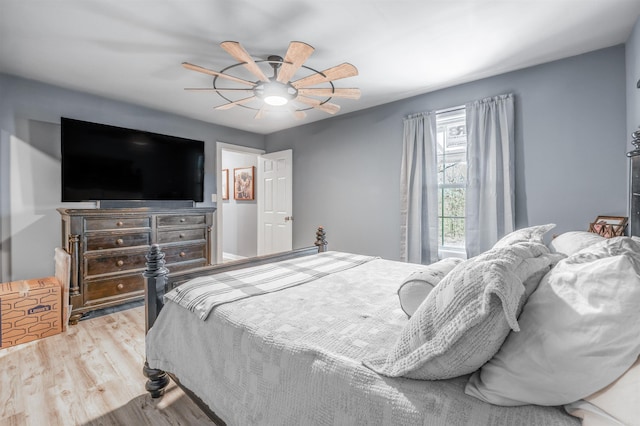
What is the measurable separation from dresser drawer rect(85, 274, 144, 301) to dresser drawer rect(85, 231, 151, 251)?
343 mm

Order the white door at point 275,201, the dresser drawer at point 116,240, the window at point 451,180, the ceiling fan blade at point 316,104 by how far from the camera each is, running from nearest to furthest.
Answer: the ceiling fan blade at point 316,104
the dresser drawer at point 116,240
the window at point 451,180
the white door at point 275,201

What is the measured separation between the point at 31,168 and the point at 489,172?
4626 millimetres

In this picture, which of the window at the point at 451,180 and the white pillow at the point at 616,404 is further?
the window at the point at 451,180

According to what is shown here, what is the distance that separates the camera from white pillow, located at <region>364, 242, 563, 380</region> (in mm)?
750

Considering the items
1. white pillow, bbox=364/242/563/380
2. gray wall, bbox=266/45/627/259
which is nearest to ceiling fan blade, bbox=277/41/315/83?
white pillow, bbox=364/242/563/380

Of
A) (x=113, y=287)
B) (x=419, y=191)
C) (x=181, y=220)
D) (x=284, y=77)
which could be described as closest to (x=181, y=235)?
(x=181, y=220)

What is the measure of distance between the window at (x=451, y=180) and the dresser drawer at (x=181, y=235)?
295cm

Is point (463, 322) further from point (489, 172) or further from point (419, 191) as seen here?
point (419, 191)

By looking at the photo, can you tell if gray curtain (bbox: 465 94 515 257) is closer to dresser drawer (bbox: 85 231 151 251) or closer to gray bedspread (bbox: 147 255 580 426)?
gray bedspread (bbox: 147 255 580 426)

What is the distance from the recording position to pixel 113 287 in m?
3.20

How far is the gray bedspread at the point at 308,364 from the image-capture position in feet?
2.69

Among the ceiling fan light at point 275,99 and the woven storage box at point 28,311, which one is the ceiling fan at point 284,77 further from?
the woven storage box at point 28,311

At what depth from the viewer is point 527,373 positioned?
0.73 metres

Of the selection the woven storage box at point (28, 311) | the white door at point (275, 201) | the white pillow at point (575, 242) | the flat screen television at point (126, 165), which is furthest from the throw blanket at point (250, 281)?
the white door at point (275, 201)
